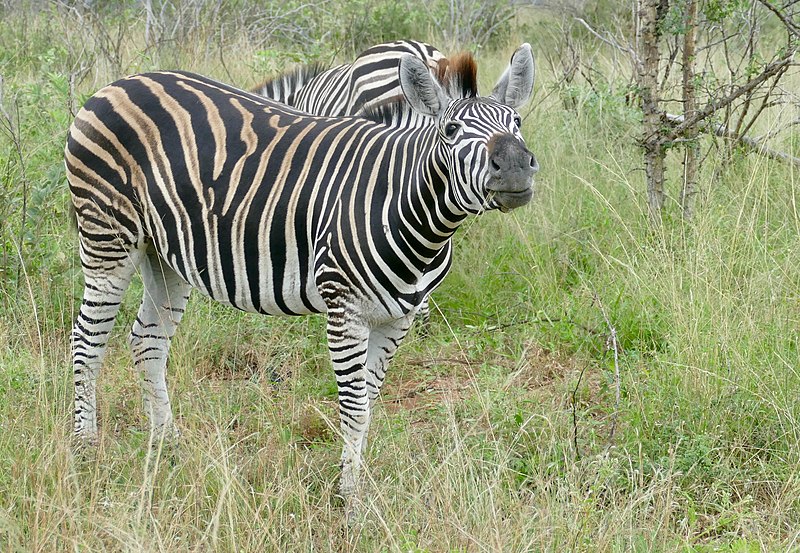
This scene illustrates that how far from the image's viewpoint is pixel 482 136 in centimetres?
351

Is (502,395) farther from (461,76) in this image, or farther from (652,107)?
(652,107)

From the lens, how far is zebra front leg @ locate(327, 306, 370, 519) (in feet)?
12.9

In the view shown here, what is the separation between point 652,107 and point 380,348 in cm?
275

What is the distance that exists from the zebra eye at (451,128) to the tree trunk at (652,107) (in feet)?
8.89

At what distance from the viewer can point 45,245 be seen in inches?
234

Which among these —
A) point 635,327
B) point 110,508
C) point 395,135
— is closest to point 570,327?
point 635,327

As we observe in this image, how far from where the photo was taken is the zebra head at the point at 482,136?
3.40 m

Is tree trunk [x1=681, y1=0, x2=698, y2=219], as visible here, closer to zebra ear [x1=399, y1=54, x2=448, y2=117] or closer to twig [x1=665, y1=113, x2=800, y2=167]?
twig [x1=665, y1=113, x2=800, y2=167]

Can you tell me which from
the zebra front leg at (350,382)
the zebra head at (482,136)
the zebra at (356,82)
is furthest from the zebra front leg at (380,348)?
the zebra at (356,82)

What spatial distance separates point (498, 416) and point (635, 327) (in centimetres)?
123

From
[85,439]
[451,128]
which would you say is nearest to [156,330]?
[85,439]

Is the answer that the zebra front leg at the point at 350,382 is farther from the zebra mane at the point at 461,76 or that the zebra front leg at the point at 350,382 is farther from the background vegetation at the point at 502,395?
the zebra mane at the point at 461,76

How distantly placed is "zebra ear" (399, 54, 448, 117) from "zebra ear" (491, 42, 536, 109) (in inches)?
10.1

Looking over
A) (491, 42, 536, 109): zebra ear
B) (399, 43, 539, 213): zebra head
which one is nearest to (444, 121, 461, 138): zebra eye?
(399, 43, 539, 213): zebra head
